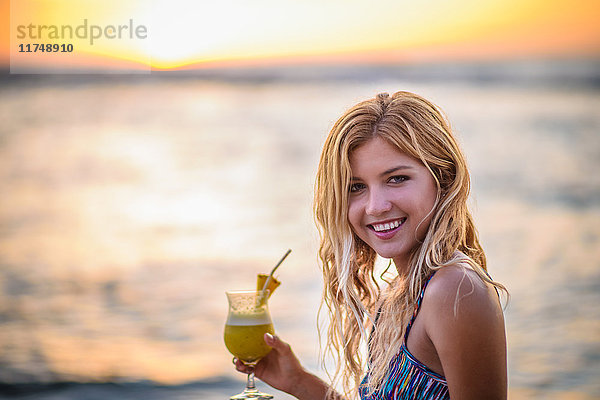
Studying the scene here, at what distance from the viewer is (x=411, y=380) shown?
1.97 metres

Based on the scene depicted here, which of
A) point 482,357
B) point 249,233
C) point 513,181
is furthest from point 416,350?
point 513,181

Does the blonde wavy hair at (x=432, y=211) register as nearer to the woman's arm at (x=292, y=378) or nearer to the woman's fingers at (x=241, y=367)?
the woman's arm at (x=292, y=378)

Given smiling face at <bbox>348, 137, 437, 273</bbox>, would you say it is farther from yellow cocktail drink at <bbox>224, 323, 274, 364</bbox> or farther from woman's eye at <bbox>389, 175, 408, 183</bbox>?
yellow cocktail drink at <bbox>224, 323, 274, 364</bbox>

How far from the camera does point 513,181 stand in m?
10.6

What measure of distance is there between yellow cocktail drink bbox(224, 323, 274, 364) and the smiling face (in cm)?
60

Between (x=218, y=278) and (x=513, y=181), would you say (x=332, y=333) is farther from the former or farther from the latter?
(x=513, y=181)

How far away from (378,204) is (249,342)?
751mm

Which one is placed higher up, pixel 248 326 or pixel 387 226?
pixel 387 226

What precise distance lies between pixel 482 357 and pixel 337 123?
82cm

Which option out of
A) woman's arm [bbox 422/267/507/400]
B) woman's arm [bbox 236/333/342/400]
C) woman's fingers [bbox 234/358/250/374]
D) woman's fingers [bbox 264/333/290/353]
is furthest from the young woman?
woman's fingers [bbox 234/358/250/374]

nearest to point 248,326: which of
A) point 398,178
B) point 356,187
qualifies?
point 356,187

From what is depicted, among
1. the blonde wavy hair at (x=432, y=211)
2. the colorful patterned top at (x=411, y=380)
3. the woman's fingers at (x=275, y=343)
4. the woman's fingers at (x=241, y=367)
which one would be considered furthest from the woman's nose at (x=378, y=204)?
the woman's fingers at (x=241, y=367)

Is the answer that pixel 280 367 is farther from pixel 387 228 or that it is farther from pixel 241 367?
pixel 387 228

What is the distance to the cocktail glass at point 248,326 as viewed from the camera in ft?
8.19
